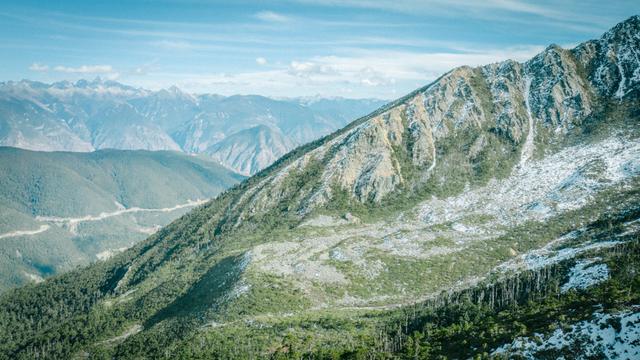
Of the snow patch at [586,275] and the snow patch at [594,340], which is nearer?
the snow patch at [594,340]

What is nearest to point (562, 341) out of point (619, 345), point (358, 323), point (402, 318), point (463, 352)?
point (619, 345)

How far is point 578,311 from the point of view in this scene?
132m

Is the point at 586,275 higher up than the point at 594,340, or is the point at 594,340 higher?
the point at 594,340

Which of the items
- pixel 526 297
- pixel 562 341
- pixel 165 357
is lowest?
pixel 165 357

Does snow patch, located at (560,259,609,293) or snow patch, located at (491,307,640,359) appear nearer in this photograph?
snow patch, located at (491,307,640,359)

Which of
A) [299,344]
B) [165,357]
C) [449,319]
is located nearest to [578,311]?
[449,319]

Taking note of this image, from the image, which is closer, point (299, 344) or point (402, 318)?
point (299, 344)

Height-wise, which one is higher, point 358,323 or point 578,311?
point 578,311

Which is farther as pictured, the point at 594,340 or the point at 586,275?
the point at 586,275

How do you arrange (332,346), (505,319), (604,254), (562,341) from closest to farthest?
(562,341)
(505,319)
(332,346)
(604,254)

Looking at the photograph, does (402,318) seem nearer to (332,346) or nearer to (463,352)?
Result: (332,346)

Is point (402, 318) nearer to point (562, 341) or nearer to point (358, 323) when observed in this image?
point (358, 323)

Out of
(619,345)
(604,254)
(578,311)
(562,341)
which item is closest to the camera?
(619,345)

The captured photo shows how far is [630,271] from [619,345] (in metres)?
58.4
